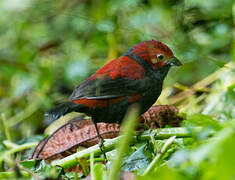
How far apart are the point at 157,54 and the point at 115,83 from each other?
424mm

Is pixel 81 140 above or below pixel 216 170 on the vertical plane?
below

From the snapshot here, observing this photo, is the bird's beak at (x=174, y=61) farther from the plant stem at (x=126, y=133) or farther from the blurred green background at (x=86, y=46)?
the plant stem at (x=126, y=133)

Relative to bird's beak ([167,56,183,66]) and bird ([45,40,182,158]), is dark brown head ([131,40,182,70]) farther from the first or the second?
bird ([45,40,182,158])

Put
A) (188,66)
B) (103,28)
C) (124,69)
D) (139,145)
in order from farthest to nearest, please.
→ (188,66), (103,28), (124,69), (139,145)

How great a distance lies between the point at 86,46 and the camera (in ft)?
14.0

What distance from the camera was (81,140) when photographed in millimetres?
2133

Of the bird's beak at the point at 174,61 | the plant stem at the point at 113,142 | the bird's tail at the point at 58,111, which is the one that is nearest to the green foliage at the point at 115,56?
the plant stem at the point at 113,142

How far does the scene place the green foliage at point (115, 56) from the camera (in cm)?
135

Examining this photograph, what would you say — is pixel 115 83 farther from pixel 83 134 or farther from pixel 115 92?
pixel 83 134

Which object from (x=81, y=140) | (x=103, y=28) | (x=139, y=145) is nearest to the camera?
(x=139, y=145)

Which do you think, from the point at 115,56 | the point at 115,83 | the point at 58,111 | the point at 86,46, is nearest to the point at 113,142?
the point at 58,111

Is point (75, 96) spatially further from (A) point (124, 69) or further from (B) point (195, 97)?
(B) point (195, 97)

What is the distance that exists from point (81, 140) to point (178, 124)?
617 millimetres

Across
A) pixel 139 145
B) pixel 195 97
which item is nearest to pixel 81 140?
pixel 139 145
